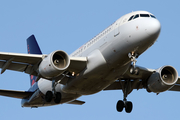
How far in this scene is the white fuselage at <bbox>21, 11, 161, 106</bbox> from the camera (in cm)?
2330

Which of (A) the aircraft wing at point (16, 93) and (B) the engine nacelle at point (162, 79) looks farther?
(A) the aircraft wing at point (16, 93)

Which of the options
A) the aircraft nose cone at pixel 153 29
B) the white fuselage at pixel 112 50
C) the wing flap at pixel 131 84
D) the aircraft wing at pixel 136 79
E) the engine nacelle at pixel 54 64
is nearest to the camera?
the aircraft nose cone at pixel 153 29

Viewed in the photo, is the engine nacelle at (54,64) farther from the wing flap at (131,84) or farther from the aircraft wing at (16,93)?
the wing flap at (131,84)

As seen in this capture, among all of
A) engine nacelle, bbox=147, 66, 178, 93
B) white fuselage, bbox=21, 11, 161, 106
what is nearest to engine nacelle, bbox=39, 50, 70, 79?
white fuselage, bbox=21, 11, 161, 106

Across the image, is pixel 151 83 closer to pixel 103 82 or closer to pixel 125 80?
pixel 125 80

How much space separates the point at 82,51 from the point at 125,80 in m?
5.24

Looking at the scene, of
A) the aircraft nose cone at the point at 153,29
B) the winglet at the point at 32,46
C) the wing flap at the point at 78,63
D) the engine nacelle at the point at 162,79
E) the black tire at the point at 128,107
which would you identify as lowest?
the black tire at the point at 128,107

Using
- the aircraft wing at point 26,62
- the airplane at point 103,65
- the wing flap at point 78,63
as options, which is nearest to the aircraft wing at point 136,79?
the airplane at point 103,65

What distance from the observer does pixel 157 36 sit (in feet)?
76.6

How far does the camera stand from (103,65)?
80.9 feet

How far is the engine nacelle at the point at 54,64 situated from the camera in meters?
24.4

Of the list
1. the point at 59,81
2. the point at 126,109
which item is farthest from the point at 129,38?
the point at 126,109

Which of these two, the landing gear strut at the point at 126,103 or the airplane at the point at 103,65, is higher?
the airplane at the point at 103,65

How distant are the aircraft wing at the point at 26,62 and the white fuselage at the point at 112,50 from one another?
1.84 feet
